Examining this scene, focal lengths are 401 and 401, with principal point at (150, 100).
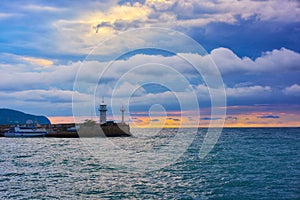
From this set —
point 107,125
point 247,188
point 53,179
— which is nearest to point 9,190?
point 53,179

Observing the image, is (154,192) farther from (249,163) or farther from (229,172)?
(249,163)

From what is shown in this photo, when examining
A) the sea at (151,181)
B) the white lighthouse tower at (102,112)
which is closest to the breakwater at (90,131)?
the white lighthouse tower at (102,112)

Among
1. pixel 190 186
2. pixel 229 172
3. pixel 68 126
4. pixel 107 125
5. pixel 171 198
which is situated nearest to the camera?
pixel 171 198

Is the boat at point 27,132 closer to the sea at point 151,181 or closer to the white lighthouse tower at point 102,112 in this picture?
the white lighthouse tower at point 102,112

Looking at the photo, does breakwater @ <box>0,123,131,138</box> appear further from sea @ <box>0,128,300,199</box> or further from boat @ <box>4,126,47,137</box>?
sea @ <box>0,128,300,199</box>

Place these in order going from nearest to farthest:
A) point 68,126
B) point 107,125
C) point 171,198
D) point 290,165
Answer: point 171,198 < point 290,165 < point 107,125 < point 68,126

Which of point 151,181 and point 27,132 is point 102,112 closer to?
point 27,132

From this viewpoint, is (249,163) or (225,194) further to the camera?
(249,163)

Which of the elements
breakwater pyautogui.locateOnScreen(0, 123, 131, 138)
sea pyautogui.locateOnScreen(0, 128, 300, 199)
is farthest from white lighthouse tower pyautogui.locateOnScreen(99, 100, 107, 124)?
sea pyautogui.locateOnScreen(0, 128, 300, 199)

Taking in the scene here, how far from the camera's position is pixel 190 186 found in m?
27.8

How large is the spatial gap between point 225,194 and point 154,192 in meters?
4.48

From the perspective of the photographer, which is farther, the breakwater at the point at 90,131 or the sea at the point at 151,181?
the breakwater at the point at 90,131

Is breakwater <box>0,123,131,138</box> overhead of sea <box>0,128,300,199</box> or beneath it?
overhead

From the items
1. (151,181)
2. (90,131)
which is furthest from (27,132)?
(151,181)
